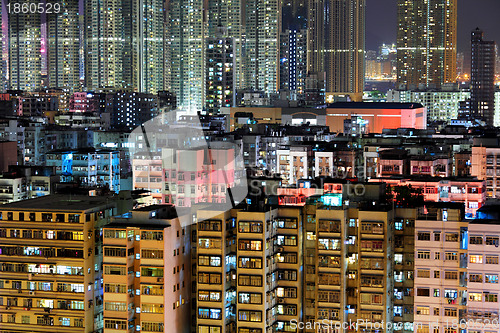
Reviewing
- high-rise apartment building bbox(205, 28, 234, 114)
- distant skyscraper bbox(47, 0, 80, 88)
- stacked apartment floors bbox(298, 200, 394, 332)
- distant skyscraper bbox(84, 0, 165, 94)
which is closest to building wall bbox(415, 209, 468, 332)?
stacked apartment floors bbox(298, 200, 394, 332)

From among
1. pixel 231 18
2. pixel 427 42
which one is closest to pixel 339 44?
pixel 427 42

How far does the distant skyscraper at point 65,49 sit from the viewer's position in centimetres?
7006

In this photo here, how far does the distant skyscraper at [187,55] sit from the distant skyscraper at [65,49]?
696cm

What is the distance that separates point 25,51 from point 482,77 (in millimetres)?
31834

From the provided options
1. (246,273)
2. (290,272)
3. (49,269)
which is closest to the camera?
(246,273)

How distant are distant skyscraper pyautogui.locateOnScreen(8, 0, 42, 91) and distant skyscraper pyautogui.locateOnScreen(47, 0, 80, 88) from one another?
1.76m

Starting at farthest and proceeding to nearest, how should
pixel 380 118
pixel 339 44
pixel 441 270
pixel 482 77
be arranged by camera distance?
pixel 339 44 < pixel 482 77 < pixel 380 118 < pixel 441 270

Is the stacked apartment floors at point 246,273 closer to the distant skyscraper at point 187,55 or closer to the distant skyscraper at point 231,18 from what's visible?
the distant skyscraper at point 187,55

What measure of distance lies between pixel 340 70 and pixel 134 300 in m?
66.0

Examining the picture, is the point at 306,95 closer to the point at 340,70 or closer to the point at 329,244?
the point at 340,70

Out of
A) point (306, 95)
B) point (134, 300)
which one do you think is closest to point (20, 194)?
point (134, 300)

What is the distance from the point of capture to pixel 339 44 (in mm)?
81500

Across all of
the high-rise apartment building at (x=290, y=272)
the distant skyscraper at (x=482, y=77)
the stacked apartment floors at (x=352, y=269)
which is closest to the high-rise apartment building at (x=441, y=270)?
the high-rise apartment building at (x=290, y=272)

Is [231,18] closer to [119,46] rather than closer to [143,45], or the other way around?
[143,45]
